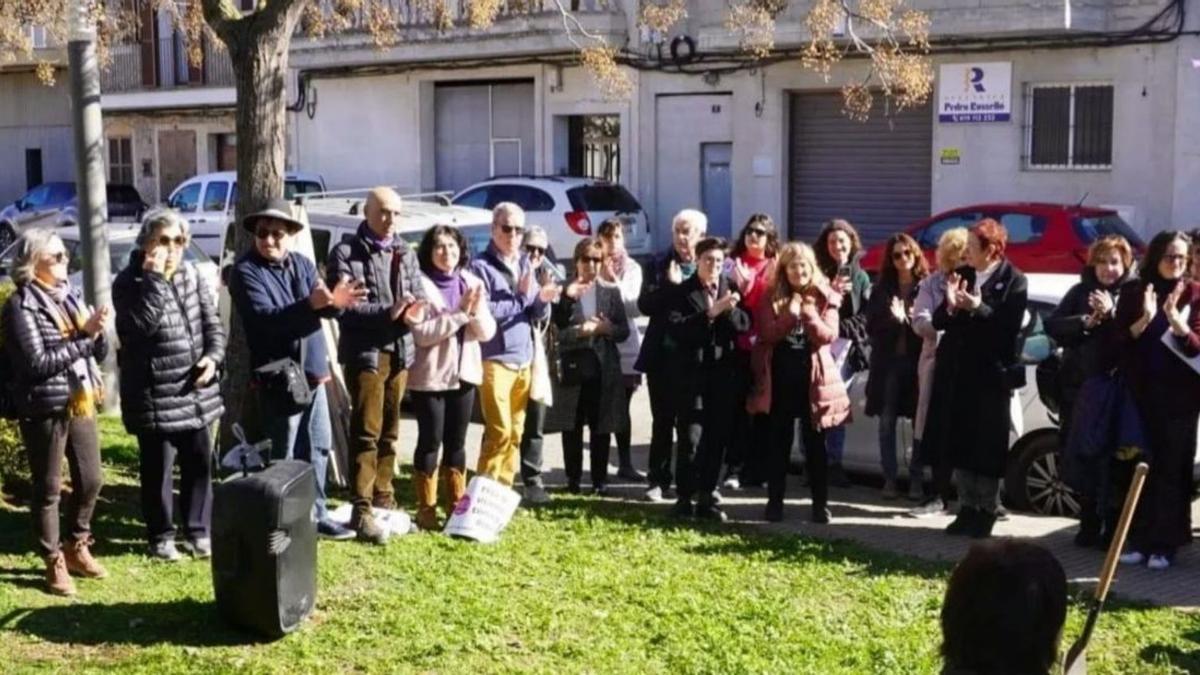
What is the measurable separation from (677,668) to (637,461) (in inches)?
197

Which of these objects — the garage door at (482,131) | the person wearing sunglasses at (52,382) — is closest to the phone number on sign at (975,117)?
the garage door at (482,131)

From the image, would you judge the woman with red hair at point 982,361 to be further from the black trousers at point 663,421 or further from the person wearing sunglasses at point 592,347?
the person wearing sunglasses at point 592,347

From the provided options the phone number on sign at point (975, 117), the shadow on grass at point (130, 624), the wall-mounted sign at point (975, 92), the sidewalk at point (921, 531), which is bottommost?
the sidewalk at point (921, 531)

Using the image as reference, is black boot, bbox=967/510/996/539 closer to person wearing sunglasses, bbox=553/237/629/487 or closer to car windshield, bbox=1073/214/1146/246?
person wearing sunglasses, bbox=553/237/629/487

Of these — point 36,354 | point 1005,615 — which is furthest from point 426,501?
point 1005,615

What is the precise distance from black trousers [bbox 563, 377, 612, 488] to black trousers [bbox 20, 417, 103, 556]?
332cm

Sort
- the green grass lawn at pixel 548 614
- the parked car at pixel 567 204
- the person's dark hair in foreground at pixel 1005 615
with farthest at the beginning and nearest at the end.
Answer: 1. the parked car at pixel 567 204
2. the green grass lawn at pixel 548 614
3. the person's dark hair in foreground at pixel 1005 615

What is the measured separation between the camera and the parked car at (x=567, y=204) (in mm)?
24297

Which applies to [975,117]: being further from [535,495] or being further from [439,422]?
[439,422]

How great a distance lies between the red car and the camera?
1902 cm

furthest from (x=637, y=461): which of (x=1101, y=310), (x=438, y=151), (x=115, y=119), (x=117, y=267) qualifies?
(x=115, y=119)

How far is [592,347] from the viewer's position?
10.0 metres

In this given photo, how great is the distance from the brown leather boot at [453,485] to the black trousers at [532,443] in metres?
0.86

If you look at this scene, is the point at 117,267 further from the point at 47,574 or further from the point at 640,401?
the point at 47,574
